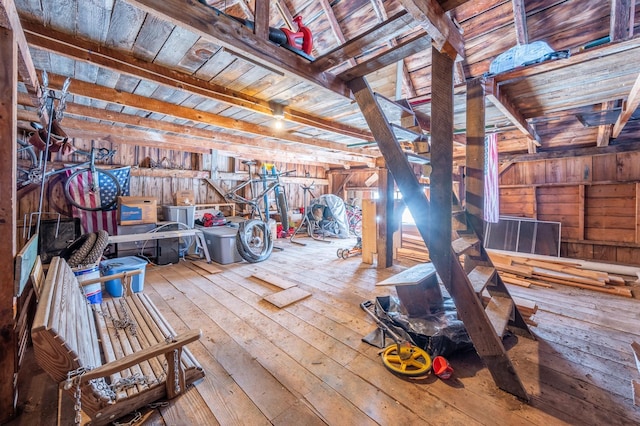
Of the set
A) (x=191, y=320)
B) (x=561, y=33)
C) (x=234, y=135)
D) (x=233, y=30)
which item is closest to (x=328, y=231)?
(x=234, y=135)

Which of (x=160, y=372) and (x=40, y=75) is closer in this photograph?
(x=160, y=372)

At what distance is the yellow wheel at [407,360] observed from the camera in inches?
62.6

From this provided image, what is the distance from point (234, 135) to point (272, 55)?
293 cm

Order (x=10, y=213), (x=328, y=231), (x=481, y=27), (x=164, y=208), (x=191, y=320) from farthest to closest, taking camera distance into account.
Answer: (x=328, y=231), (x=164, y=208), (x=481, y=27), (x=191, y=320), (x=10, y=213)

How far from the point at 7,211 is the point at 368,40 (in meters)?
2.05

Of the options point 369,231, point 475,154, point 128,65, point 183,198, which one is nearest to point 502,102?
point 475,154

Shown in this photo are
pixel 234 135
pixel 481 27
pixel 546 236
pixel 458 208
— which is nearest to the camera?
pixel 458 208

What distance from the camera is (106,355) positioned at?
138 cm

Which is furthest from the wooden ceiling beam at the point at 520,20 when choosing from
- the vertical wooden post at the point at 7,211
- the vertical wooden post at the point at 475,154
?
the vertical wooden post at the point at 7,211

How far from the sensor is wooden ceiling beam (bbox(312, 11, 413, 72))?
1.32 metres

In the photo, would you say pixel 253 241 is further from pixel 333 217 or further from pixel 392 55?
pixel 392 55

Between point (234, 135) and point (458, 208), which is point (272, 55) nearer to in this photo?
point (458, 208)

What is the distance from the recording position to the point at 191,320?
91.7 inches

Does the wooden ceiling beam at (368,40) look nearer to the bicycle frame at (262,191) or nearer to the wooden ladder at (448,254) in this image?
the wooden ladder at (448,254)
